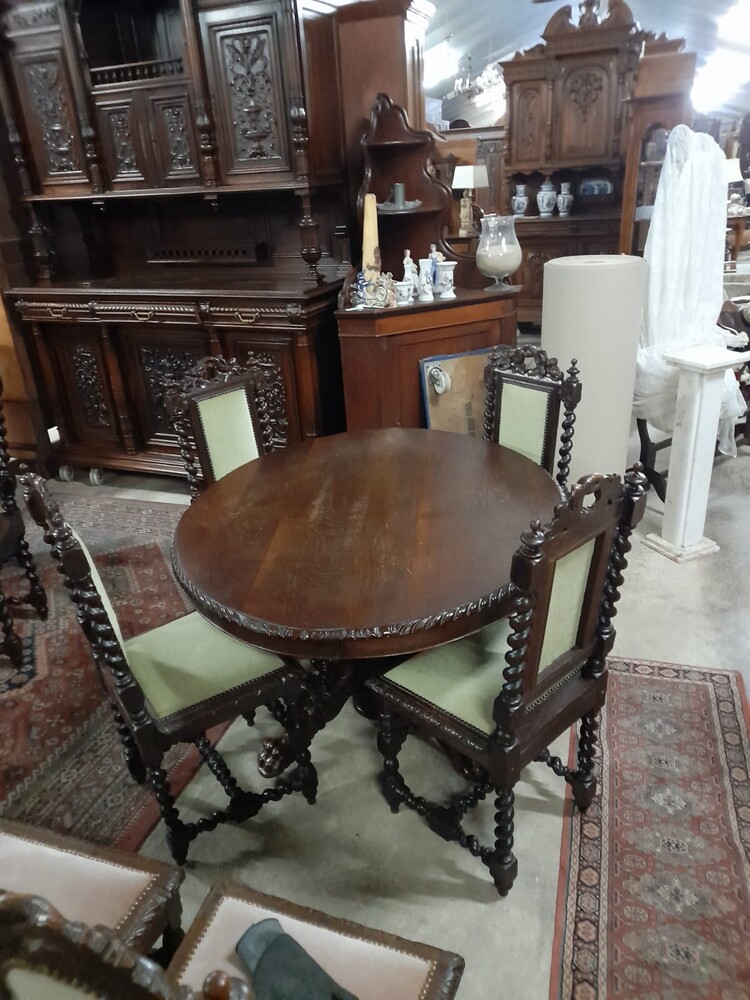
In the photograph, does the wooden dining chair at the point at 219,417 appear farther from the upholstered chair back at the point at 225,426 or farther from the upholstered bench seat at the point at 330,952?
the upholstered bench seat at the point at 330,952

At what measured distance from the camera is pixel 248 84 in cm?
323

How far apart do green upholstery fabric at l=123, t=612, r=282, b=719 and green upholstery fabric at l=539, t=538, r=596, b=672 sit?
678mm

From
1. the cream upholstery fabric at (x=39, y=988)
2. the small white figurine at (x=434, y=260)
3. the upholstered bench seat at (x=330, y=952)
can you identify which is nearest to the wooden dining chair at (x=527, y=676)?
the upholstered bench seat at (x=330, y=952)

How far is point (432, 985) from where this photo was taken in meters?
1.00

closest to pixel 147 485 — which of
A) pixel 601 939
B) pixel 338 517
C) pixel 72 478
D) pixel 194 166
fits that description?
pixel 72 478

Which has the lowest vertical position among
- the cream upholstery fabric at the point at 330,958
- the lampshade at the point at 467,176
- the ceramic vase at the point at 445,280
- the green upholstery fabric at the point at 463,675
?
the cream upholstery fabric at the point at 330,958

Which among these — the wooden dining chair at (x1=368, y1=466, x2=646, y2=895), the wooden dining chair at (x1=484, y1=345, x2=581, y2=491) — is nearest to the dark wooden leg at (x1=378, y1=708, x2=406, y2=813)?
the wooden dining chair at (x1=368, y1=466, x2=646, y2=895)

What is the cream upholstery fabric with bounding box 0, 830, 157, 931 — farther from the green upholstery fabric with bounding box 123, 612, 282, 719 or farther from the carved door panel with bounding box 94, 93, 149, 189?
the carved door panel with bounding box 94, 93, 149, 189

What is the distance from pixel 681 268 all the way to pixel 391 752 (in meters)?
2.60

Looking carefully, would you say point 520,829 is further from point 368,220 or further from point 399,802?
point 368,220

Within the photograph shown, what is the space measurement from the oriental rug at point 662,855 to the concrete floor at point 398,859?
6 centimetres

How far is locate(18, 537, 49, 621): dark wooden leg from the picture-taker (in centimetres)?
269

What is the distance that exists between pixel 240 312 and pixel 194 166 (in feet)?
2.80

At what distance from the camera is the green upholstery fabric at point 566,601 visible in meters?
1.33
